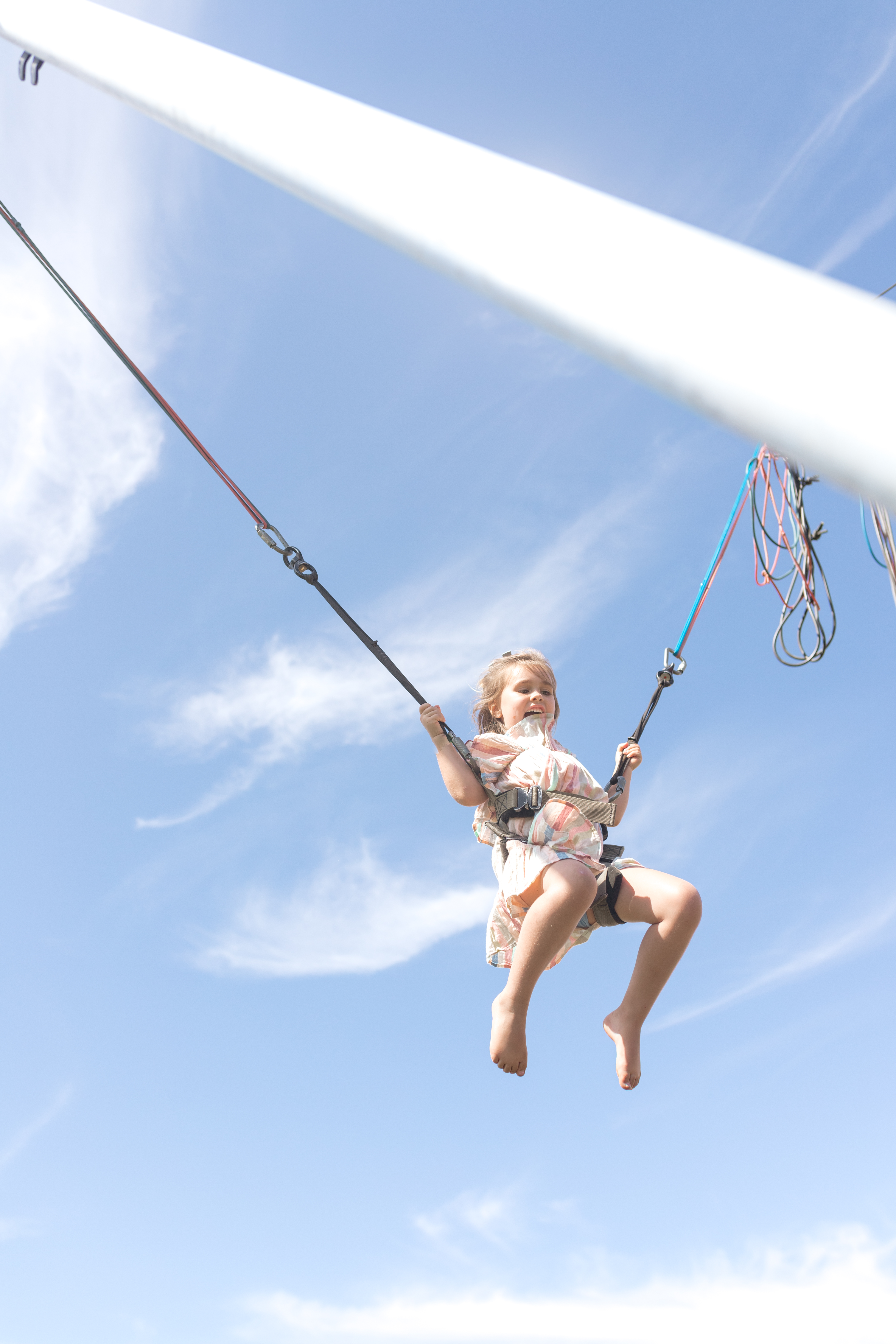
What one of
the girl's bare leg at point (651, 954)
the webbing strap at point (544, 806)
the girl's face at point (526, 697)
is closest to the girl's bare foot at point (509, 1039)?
the girl's bare leg at point (651, 954)

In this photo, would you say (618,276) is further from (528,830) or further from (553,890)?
(528,830)

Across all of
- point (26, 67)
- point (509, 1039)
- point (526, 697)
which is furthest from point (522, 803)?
point (26, 67)

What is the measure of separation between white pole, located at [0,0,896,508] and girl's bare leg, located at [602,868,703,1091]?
374 cm

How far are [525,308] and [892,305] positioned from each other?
1.18 feet

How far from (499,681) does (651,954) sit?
66.7 inches

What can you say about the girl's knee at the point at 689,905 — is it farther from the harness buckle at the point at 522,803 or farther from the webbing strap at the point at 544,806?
the harness buckle at the point at 522,803

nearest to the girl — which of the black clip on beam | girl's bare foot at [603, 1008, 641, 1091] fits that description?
girl's bare foot at [603, 1008, 641, 1091]

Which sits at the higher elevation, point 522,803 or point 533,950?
point 522,803

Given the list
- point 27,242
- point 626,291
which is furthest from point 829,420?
point 27,242

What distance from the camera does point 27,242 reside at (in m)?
4.11

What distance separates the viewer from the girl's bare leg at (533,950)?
4219 mm

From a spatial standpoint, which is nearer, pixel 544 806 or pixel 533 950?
pixel 533 950

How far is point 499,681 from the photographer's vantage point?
5.52 metres

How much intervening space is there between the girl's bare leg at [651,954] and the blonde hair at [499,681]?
120cm
